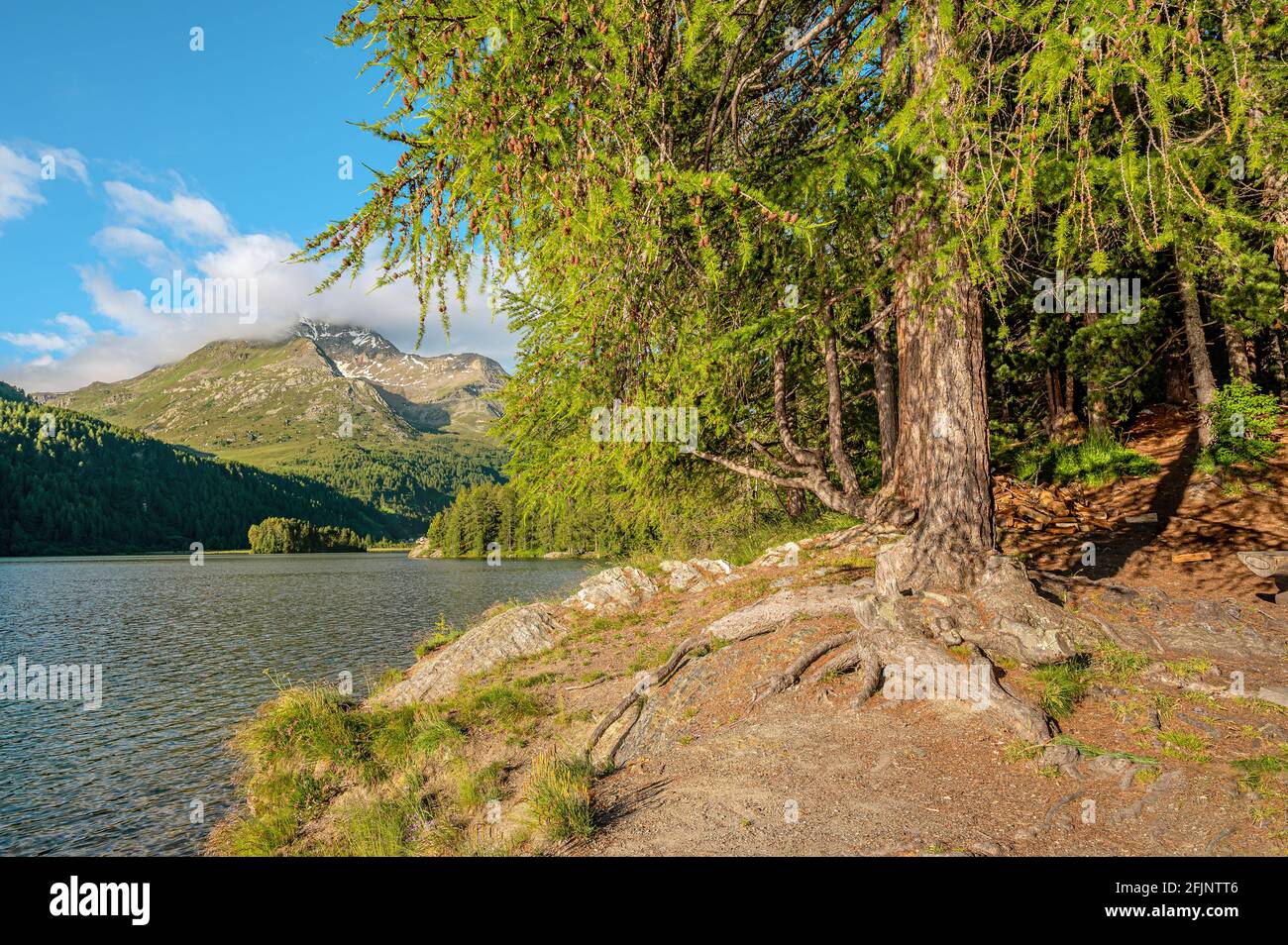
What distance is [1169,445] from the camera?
15227mm

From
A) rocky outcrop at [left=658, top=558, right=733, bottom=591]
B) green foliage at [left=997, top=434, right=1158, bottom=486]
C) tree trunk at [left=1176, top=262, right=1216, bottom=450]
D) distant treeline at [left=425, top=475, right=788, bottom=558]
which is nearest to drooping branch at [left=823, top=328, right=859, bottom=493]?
distant treeline at [left=425, top=475, right=788, bottom=558]

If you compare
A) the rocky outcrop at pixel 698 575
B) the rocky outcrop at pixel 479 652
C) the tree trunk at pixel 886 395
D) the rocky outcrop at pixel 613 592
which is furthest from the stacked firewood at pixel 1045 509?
the rocky outcrop at pixel 479 652

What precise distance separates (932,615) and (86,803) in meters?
16.7

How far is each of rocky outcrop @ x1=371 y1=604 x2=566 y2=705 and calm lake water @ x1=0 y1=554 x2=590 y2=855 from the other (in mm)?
3946

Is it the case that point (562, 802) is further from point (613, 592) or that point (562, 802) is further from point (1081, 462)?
point (1081, 462)

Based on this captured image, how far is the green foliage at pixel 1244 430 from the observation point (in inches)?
505

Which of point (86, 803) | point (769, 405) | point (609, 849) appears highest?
point (769, 405)

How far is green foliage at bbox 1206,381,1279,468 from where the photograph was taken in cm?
1283

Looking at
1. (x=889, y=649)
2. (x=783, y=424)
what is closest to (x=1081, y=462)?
(x=783, y=424)

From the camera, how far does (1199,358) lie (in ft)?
48.4

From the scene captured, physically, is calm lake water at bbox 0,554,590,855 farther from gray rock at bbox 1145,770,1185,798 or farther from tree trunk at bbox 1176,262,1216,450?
tree trunk at bbox 1176,262,1216,450

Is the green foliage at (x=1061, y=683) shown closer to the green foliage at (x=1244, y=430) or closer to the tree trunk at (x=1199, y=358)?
the green foliage at (x=1244, y=430)

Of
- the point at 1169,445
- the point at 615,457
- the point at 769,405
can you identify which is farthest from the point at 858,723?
the point at 1169,445
